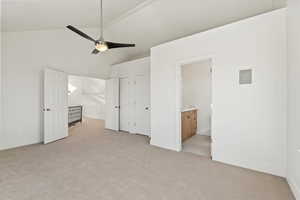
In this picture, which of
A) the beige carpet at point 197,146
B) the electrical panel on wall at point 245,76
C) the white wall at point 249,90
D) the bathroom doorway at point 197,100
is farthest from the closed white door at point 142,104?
the electrical panel on wall at point 245,76

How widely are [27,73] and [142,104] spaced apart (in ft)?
11.0

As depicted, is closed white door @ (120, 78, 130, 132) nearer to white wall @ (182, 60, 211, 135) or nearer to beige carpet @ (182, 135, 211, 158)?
white wall @ (182, 60, 211, 135)

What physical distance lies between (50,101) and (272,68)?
508 cm

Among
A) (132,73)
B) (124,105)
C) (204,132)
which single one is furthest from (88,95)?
(204,132)

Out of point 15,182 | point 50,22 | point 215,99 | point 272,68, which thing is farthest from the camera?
point 50,22

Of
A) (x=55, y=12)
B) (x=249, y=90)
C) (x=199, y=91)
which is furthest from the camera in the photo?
(x=199, y=91)

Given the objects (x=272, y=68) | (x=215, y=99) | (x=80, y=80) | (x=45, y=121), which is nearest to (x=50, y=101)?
(x=45, y=121)

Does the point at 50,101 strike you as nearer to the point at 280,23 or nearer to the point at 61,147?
the point at 61,147

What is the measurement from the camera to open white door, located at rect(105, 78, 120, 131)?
5.80 m

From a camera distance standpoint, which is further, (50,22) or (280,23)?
(50,22)

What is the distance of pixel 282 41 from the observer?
2.25 meters

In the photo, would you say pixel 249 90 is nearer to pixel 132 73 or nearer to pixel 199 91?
pixel 199 91

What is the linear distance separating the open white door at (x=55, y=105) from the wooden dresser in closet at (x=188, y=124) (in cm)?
362

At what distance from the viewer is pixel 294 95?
6.16ft
